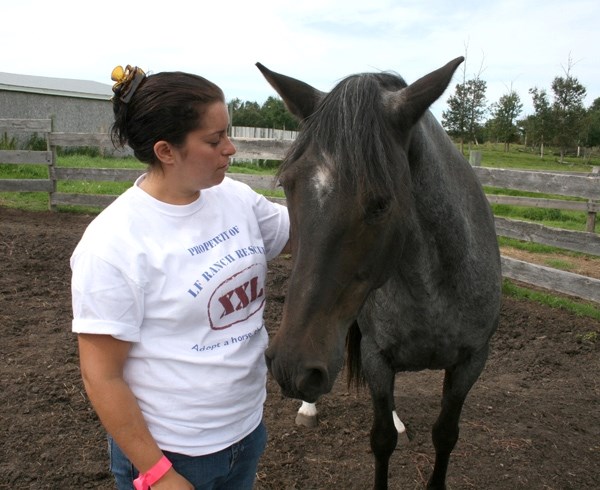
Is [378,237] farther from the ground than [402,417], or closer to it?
farther from the ground

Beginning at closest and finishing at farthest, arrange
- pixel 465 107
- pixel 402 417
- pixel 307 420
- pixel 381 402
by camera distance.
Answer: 1. pixel 381 402
2. pixel 307 420
3. pixel 402 417
4. pixel 465 107

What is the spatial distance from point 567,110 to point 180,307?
29465 millimetres

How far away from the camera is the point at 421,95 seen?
1.73 m

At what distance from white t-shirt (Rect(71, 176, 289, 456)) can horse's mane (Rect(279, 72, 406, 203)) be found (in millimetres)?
352

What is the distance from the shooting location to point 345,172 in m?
1.59

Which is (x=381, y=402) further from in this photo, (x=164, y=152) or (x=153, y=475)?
(x=164, y=152)

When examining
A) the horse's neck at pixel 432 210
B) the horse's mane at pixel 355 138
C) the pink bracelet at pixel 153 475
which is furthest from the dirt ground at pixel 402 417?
the horse's mane at pixel 355 138

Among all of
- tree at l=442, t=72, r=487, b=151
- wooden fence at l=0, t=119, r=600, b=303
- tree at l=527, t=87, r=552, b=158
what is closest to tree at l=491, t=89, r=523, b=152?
tree at l=527, t=87, r=552, b=158

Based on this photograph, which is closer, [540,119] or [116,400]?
[116,400]

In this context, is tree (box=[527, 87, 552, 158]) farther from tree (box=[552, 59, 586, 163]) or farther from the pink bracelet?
the pink bracelet

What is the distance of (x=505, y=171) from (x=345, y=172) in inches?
206

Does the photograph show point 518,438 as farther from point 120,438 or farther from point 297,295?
point 120,438

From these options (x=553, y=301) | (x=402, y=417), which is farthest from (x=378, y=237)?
(x=553, y=301)

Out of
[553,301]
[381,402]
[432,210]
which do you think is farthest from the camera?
[553,301]
